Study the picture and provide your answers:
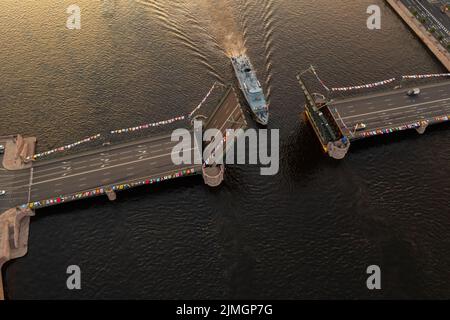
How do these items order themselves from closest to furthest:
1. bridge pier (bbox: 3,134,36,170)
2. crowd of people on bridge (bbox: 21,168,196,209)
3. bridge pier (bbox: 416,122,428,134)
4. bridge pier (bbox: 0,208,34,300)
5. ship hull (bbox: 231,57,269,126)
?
1. bridge pier (bbox: 0,208,34,300)
2. crowd of people on bridge (bbox: 21,168,196,209)
3. bridge pier (bbox: 3,134,36,170)
4. bridge pier (bbox: 416,122,428,134)
5. ship hull (bbox: 231,57,269,126)

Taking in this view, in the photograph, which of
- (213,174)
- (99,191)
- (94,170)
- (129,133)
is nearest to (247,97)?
(213,174)

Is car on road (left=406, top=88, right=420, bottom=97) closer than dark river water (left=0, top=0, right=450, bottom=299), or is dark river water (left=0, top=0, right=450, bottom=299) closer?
dark river water (left=0, top=0, right=450, bottom=299)

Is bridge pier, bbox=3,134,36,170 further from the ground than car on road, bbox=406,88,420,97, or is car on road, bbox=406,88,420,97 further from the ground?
car on road, bbox=406,88,420,97

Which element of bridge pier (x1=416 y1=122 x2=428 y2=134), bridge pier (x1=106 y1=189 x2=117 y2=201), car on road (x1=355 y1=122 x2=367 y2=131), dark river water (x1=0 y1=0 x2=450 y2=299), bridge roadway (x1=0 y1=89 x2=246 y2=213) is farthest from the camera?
car on road (x1=355 y1=122 x2=367 y2=131)

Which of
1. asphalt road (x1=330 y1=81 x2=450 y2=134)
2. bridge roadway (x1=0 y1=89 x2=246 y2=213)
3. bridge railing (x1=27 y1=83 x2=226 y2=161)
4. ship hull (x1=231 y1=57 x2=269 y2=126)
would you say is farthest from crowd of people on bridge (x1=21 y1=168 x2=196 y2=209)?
asphalt road (x1=330 y1=81 x2=450 y2=134)

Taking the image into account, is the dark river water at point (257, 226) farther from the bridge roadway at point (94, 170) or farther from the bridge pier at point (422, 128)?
the bridge roadway at point (94, 170)

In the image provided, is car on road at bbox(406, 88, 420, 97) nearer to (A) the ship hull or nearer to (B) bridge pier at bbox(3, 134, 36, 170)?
(A) the ship hull

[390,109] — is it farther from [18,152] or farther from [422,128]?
[18,152]
